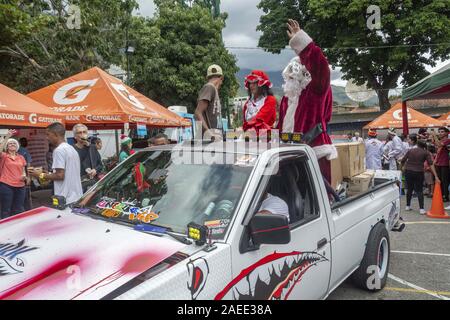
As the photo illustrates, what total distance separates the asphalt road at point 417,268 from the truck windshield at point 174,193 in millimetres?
1948

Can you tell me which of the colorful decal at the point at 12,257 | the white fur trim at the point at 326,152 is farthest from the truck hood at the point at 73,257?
the white fur trim at the point at 326,152

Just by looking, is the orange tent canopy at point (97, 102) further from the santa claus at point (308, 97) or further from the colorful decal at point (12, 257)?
the colorful decal at point (12, 257)

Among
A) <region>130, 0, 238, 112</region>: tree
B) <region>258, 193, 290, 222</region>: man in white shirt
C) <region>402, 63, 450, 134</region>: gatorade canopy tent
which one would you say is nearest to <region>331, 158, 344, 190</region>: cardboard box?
<region>258, 193, 290, 222</region>: man in white shirt

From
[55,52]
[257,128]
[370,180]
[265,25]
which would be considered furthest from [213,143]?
[265,25]

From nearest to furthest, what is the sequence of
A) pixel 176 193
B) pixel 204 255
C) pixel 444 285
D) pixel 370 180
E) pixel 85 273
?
pixel 85 273 → pixel 204 255 → pixel 176 193 → pixel 444 285 → pixel 370 180

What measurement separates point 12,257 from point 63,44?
453 inches

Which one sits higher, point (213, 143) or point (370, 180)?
point (213, 143)

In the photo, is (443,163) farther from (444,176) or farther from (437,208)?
(437,208)

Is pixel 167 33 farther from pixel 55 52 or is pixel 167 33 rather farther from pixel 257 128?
pixel 257 128

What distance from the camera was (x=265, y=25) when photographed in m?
27.5

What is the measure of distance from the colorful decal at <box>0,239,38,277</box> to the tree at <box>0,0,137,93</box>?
32.8 ft

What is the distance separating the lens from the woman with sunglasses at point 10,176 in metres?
6.16

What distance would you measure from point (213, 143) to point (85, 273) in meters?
1.66
